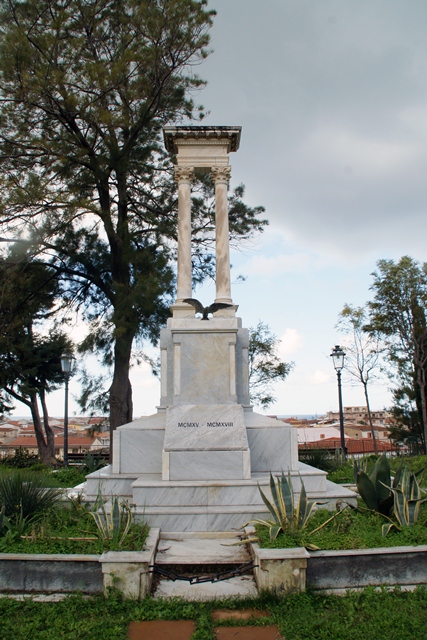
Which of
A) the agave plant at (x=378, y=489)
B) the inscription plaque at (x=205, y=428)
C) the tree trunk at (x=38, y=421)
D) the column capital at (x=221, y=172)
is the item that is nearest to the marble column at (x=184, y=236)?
the column capital at (x=221, y=172)

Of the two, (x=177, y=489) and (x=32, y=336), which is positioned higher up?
(x=32, y=336)

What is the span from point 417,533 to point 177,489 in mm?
3059

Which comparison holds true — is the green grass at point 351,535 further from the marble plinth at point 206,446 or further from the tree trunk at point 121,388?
the tree trunk at point 121,388

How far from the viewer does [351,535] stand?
5598mm

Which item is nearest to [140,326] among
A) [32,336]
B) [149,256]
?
[149,256]

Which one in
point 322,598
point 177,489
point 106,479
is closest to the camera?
point 322,598

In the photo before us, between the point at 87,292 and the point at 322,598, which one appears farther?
the point at 87,292

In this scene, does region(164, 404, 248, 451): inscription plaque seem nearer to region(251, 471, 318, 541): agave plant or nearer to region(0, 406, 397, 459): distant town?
region(0, 406, 397, 459): distant town

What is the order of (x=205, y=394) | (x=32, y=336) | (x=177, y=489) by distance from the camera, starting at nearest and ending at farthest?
1. (x=177, y=489)
2. (x=205, y=394)
3. (x=32, y=336)

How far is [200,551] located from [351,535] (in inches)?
63.9

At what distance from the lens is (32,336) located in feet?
79.2

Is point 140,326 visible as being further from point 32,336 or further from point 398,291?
point 398,291

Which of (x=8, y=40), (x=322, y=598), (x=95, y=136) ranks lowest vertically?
(x=322, y=598)

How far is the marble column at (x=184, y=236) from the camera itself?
10.9 m
